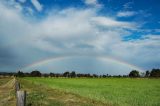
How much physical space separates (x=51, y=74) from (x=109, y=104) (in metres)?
174

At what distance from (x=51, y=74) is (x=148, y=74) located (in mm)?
64717

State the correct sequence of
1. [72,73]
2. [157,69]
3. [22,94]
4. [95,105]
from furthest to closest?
1. [72,73]
2. [157,69]
3. [95,105]
4. [22,94]

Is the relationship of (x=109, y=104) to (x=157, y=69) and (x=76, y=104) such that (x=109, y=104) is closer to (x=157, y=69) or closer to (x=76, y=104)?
(x=76, y=104)

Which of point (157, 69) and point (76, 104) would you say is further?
point (157, 69)

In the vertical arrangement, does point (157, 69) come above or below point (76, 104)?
above

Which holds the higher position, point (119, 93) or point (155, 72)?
point (155, 72)

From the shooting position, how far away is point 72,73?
189 metres

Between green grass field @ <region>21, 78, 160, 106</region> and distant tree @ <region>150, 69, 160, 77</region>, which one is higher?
distant tree @ <region>150, 69, 160, 77</region>

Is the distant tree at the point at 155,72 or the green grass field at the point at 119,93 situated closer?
the green grass field at the point at 119,93

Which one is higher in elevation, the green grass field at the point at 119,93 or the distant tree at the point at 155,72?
the distant tree at the point at 155,72

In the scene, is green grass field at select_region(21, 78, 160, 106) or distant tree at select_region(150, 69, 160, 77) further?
distant tree at select_region(150, 69, 160, 77)

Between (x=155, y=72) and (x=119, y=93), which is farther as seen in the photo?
(x=155, y=72)

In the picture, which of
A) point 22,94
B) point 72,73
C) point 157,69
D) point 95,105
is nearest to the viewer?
point 22,94

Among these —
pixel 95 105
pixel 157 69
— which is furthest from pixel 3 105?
pixel 157 69
